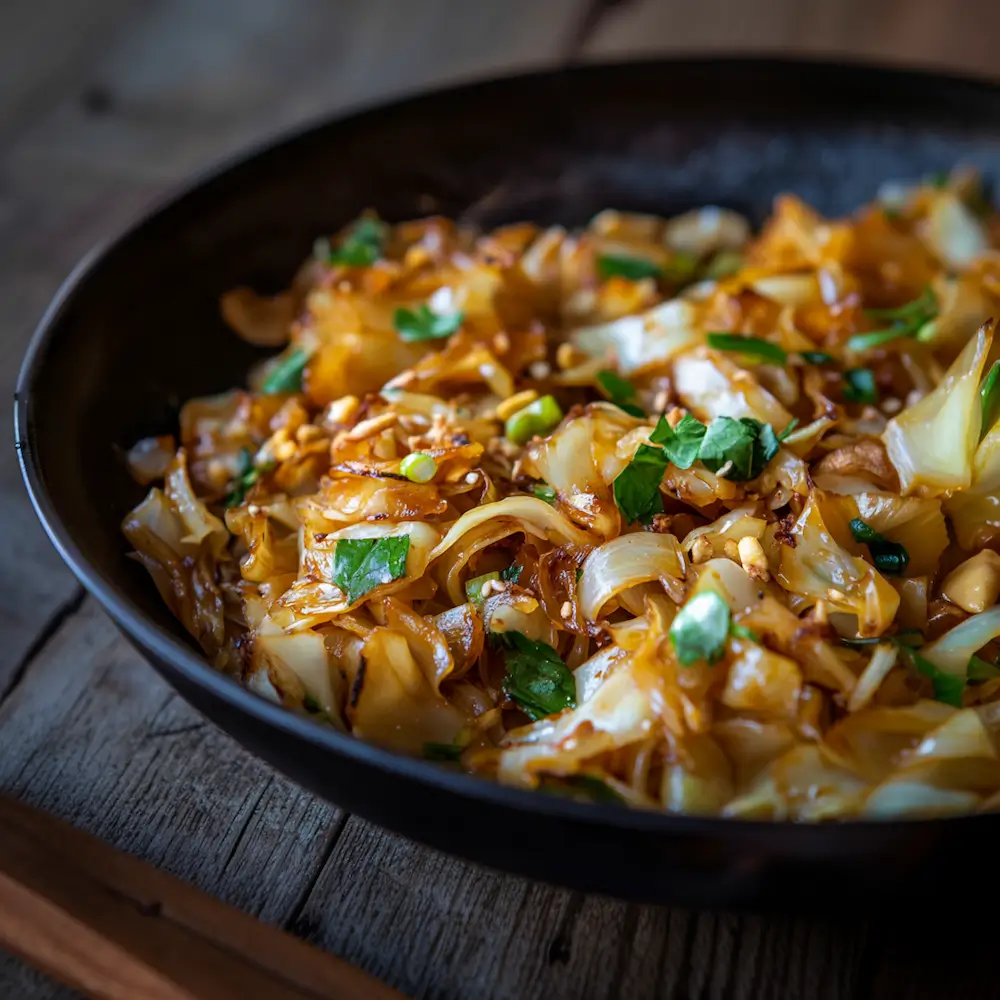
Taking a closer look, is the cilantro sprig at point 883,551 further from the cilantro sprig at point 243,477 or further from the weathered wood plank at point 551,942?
the cilantro sprig at point 243,477

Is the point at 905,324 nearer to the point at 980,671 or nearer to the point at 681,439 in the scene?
the point at 681,439

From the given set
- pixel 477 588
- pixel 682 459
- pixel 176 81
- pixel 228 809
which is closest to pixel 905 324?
pixel 682 459

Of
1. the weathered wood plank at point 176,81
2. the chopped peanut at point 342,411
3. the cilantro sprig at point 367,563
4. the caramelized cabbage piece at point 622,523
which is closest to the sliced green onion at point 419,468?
the caramelized cabbage piece at point 622,523

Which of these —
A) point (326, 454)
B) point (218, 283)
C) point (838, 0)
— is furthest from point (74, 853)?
point (838, 0)

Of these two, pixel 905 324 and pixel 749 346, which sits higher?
pixel 749 346

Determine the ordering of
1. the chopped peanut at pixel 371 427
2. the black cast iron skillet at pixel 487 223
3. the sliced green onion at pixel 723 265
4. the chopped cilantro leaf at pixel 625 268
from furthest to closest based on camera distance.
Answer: the sliced green onion at pixel 723 265, the chopped cilantro leaf at pixel 625 268, the chopped peanut at pixel 371 427, the black cast iron skillet at pixel 487 223

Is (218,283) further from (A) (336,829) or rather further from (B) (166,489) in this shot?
(A) (336,829)
